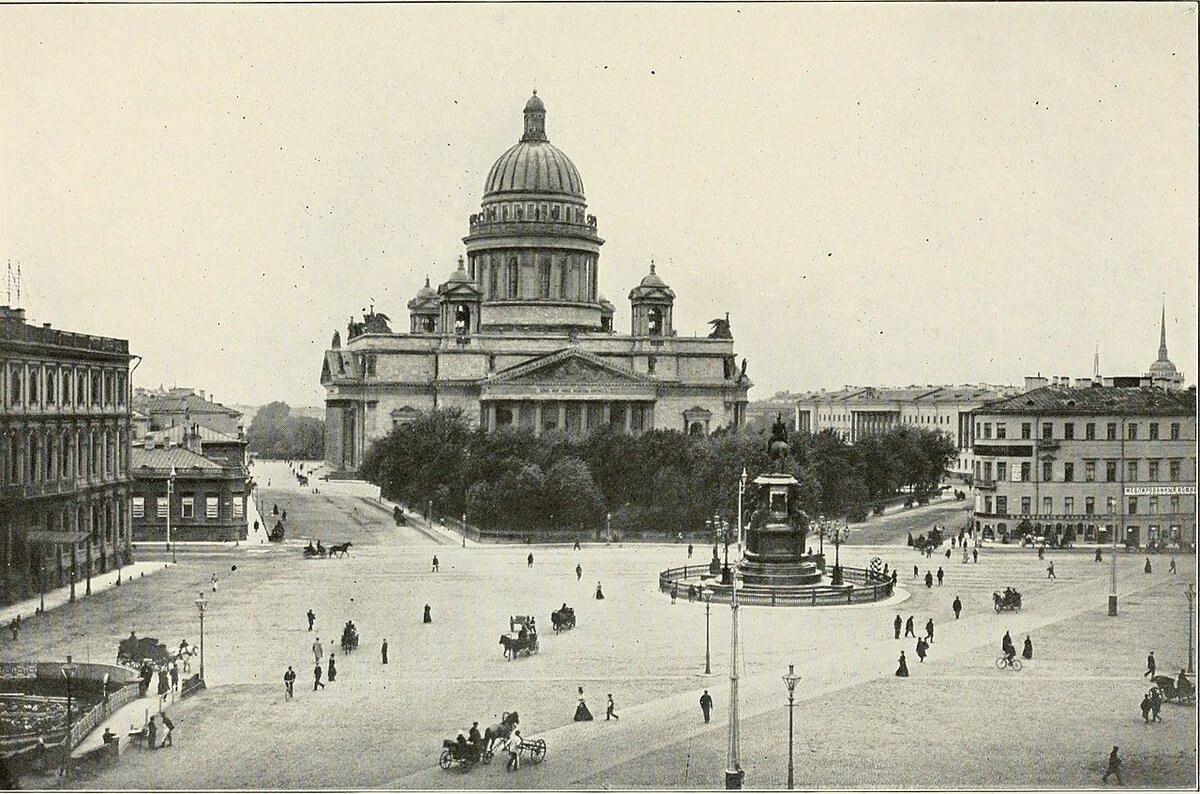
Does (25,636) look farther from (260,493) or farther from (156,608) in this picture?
(260,493)

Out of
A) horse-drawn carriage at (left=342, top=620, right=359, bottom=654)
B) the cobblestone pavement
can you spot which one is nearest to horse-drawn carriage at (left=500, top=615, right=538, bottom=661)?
the cobblestone pavement

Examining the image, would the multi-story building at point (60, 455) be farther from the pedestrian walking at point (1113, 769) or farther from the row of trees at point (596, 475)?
the pedestrian walking at point (1113, 769)

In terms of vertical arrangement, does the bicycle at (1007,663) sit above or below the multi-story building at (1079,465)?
below

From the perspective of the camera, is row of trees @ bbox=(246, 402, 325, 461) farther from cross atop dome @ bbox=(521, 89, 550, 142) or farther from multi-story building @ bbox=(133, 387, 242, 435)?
multi-story building @ bbox=(133, 387, 242, 435)

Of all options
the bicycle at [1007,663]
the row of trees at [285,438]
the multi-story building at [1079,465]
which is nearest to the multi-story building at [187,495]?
the multi-story building at [1079,465]

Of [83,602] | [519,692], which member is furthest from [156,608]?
[519,692]

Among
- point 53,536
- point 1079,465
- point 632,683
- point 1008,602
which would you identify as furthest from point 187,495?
point 1079,465

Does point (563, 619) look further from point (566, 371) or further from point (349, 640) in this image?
point (566, 371)
